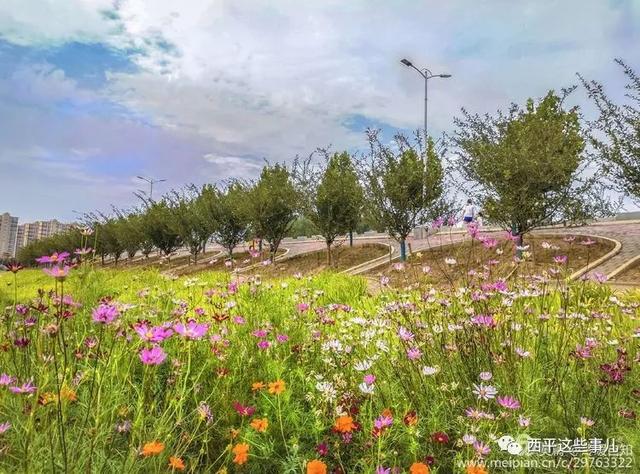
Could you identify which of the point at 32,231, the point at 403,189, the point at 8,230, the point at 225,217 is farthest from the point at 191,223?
the point at 8,230

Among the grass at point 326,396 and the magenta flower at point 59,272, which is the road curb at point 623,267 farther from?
the magenta flower at point 59,272

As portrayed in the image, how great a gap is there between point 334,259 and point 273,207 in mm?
4090

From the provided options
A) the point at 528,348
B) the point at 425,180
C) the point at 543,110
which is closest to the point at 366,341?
the point at 528,348

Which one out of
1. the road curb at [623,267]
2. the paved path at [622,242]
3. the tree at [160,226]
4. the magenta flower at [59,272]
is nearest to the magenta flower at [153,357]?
the magenta flower at [59,272]

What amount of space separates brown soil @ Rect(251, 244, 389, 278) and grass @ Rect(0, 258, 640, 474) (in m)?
15.4

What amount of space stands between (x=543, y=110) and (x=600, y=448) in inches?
702

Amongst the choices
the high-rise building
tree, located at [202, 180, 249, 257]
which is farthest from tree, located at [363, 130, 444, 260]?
the high-rise building

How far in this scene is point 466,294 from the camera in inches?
135

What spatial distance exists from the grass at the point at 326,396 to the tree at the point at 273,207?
18.2 m

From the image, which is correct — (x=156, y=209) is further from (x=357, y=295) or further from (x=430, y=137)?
(x=357, y=295)

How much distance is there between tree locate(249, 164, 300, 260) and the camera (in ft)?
72.7

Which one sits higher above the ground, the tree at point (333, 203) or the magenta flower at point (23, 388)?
the tree at point (333, 203)

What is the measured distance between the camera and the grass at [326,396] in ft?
6.75

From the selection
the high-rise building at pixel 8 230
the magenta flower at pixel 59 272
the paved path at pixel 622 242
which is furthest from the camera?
the high-rise building at pixel 8 230
